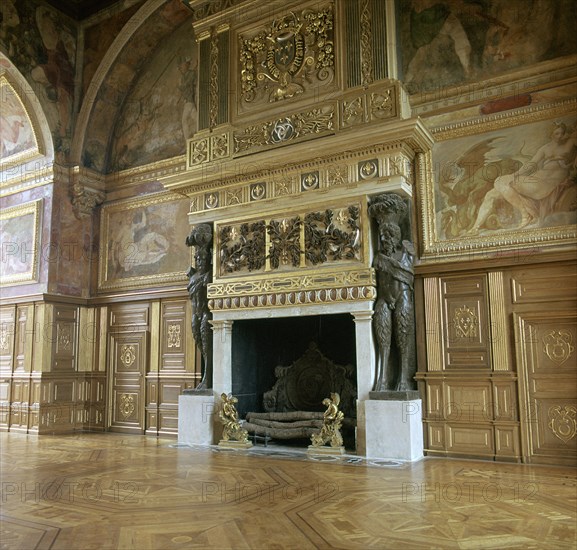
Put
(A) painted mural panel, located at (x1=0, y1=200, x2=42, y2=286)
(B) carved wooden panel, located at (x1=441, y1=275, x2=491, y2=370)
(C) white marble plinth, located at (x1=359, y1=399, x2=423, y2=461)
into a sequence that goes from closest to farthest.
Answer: (C) white marble plinth, located at (x1=359, y1=399, x2=423, y2=461)
(B) carved wooden panel, located at (x1=441, y1=275, x2=491, y2=370)
(A) painted mural panel, located at (x1=0, y1=200, x2=42, y2=286)

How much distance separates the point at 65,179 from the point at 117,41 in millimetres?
2744

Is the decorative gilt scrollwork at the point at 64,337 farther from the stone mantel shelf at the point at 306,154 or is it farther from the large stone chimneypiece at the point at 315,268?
the stone mantel shelf at the point at 306,154

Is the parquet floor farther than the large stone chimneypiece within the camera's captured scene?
No

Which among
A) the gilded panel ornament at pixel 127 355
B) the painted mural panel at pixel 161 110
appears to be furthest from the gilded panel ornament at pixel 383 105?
the gilded panel ornament at pixel 127 355

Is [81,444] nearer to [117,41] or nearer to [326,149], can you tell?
[326,149]

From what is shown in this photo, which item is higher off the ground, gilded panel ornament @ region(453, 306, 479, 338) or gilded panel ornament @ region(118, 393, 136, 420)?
gilded panel ornament @ region(453, 306, 479, 338)

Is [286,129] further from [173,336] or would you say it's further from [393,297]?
[173,336]

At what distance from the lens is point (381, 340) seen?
7.34 meters

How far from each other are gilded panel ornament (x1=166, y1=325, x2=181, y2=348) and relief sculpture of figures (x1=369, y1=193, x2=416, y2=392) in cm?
385

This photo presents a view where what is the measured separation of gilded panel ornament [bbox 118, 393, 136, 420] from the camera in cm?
1024

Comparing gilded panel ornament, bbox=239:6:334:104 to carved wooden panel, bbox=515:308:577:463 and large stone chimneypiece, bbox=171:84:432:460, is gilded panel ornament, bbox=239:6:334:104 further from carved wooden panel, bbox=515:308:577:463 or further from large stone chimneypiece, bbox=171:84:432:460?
carved wooden panel, bbox=515:308:577:463

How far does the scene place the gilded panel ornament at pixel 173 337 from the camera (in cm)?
985

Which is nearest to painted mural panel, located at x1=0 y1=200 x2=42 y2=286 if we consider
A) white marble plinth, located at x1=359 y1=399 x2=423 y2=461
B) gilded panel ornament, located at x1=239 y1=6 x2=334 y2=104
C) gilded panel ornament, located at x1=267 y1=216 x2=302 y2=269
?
gilded panel ornament, located at x1=239 y1=6 x2=334 y2=104

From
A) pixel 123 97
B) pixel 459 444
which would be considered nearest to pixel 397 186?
pixel 459 444
